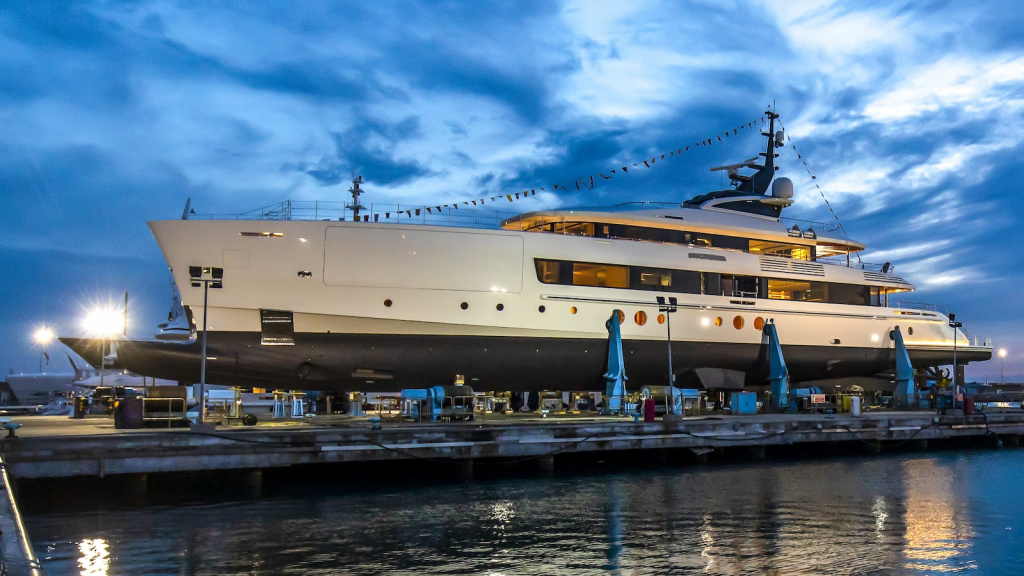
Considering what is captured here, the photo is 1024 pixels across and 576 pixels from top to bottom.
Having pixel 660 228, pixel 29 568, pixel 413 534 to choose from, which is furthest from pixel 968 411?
pixel 29 568

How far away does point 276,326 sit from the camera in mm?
21906

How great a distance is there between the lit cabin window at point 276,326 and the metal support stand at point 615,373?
912cm

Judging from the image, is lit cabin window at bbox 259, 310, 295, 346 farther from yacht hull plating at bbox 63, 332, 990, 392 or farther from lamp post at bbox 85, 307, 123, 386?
lamp post at bbox 85, 307, 123, 386

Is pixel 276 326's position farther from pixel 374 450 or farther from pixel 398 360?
pixel 374 450

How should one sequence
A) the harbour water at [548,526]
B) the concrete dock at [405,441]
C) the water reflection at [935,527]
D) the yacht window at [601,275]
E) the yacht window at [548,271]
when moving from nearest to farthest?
the harbour water at [548,526] < the water reflection at [935,527] < the concrete dock at [405,441] < the yacht window at [548,271] < the yacht window at [601,275]

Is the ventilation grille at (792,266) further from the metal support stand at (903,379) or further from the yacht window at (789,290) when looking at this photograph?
the metal support stand at (903,379)

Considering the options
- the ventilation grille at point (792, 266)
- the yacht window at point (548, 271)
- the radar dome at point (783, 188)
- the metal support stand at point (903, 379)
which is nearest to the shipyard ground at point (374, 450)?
the yacht window at point (548, 271)

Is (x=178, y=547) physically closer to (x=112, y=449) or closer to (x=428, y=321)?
(x=112, y=449)

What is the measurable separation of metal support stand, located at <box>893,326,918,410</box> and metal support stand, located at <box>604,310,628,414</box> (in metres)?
12.8

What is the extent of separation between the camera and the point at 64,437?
1391cm

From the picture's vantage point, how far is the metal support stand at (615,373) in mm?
24500

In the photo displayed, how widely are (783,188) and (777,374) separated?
30.5 feet

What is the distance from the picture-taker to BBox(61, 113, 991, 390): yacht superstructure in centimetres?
2178

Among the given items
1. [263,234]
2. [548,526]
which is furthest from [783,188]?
[548,526]
